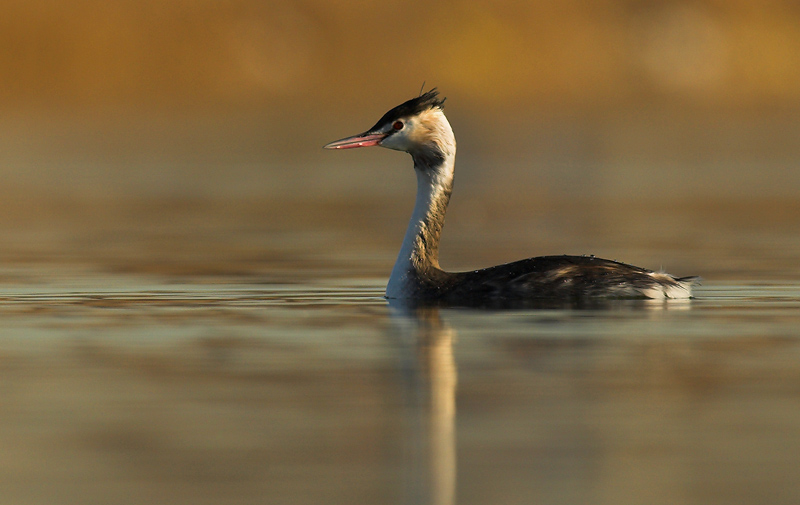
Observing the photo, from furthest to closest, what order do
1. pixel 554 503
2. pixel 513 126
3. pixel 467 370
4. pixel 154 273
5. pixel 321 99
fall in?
pixel 321 99
pixel 513 126
pixel 154 273
pixel 467 370
pixel 554 503

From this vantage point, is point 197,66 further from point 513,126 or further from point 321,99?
point 513,126

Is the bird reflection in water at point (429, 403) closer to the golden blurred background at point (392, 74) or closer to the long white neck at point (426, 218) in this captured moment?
the long white neck at point (426, 218)

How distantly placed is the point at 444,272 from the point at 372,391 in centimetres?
489

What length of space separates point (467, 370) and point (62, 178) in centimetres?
3024

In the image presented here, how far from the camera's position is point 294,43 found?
120 m

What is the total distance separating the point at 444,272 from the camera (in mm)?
14320

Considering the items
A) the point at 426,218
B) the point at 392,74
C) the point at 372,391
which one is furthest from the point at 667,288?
the point at 392,74

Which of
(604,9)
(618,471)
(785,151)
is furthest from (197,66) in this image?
(618,471)

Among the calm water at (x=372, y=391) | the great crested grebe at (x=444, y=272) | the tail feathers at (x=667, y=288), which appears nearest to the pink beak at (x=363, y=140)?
the great crested grebe at (x=444, y=272)

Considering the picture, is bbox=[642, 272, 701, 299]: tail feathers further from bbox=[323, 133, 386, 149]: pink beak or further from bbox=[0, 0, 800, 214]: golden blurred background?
bbox=[0, 0, 800, 214]: golden blurred background

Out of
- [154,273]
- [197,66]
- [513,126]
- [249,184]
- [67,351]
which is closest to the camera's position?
[67,351]

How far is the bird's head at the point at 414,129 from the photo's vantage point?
14422 millimetres

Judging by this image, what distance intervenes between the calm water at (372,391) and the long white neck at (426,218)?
46cm

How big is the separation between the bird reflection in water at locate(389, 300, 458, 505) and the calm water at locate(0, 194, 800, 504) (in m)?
0.02
